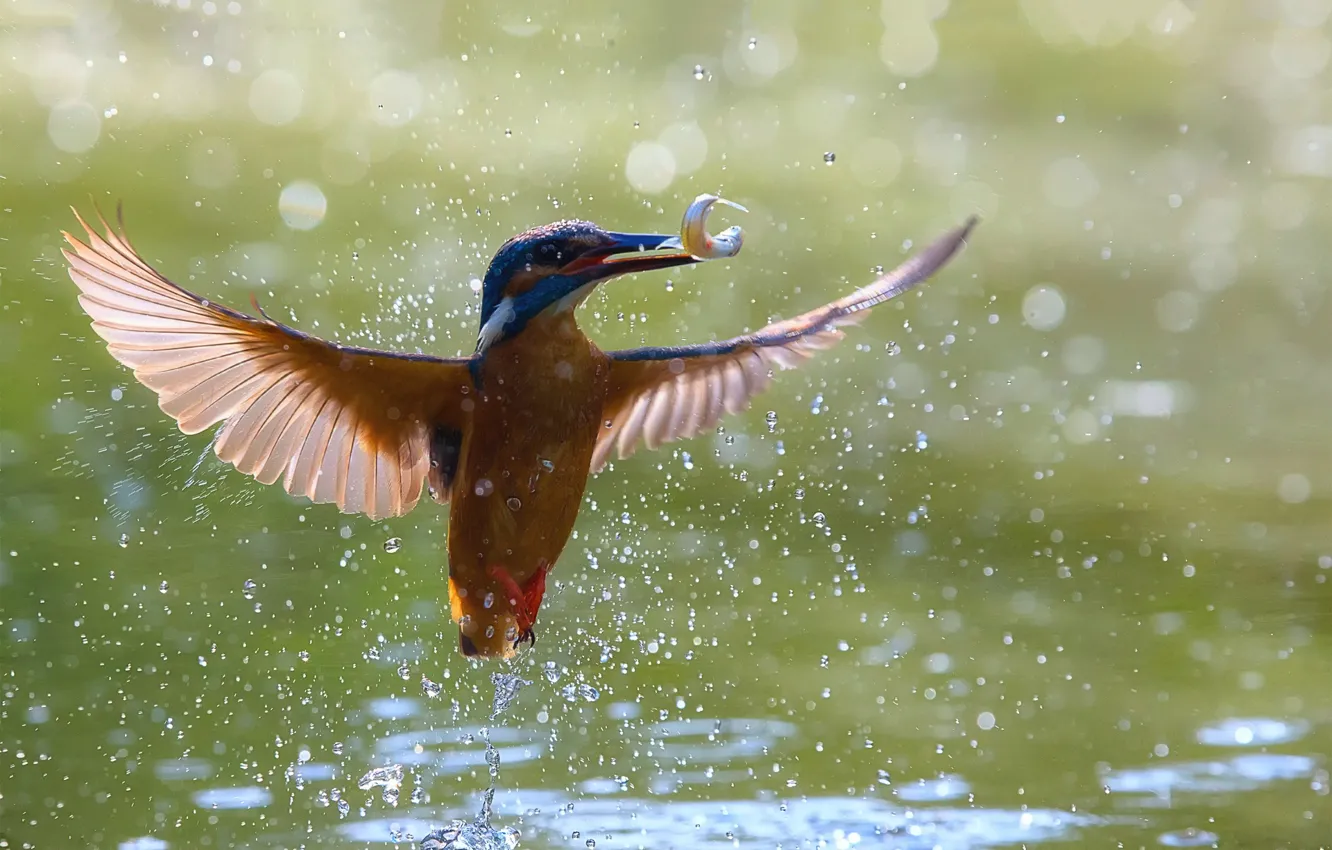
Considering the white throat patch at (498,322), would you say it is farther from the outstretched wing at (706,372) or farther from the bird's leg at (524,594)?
the bird's leg at (524,594)

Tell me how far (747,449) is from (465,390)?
331 cm

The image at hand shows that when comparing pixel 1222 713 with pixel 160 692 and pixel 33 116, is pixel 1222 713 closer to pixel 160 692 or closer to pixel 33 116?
pixel 160 692

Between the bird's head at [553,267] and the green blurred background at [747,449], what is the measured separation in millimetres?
1046

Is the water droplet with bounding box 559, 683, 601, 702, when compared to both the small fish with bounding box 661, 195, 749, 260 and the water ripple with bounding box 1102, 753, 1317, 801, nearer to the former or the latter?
the water ripple with bounding box 1102, 753, 1317, 801

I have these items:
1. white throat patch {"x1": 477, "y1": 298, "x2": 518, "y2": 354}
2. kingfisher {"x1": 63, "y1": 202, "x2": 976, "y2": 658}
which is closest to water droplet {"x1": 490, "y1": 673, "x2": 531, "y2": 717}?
kingfisher {"x1": 63, "y1": 202, "x2": 976, "y2": 658}

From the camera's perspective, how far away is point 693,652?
192 inches

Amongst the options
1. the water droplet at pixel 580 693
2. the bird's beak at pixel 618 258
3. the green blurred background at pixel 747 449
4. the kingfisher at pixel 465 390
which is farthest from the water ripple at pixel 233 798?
the bird's beak at pixel 618 258

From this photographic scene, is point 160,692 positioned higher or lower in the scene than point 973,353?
lower

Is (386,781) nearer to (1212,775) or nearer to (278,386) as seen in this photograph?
(278,386)

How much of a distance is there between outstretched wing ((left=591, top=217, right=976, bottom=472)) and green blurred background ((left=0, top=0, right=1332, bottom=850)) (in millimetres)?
686

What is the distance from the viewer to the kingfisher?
353 cm

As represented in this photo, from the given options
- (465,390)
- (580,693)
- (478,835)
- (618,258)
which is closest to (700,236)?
(618,258)

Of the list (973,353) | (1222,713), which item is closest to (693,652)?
(1222,713)

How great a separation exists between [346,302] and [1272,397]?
397cm
